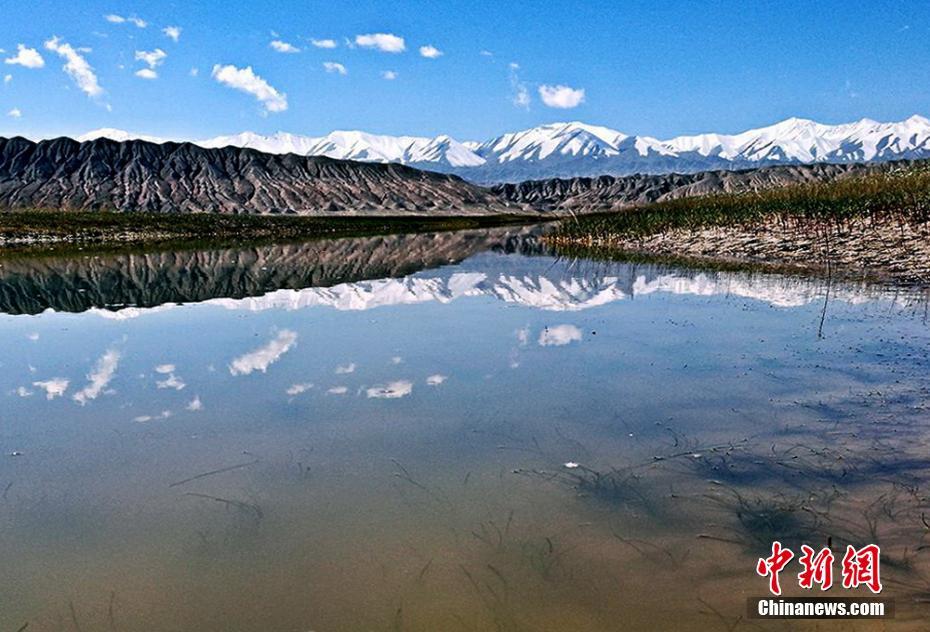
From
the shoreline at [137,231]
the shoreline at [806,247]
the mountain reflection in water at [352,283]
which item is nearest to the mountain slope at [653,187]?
the shoreline at [137,231]

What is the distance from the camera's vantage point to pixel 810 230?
28.2 metres

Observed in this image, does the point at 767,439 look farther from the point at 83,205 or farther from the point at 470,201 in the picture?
the point at 470,201

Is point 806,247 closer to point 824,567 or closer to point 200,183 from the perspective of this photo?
point 824,567

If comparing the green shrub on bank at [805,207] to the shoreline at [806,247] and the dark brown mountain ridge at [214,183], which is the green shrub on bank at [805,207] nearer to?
the shoreline at [806,247]

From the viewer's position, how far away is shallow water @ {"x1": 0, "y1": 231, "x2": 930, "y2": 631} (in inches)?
183

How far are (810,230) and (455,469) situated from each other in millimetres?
26261

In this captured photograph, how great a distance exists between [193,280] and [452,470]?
2136cm

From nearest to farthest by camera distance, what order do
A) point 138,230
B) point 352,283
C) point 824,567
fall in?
1. point 824,567
2. point 352,283
3. point 138,230

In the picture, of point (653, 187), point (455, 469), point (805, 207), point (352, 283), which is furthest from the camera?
point (653, 187)

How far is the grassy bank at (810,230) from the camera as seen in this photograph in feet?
74.1

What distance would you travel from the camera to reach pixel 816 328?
1300 cm

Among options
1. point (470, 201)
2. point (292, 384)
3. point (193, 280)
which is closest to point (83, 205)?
point (470, 201)

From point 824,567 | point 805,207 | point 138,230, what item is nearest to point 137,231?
point 138,230

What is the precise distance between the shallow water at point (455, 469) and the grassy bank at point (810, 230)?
8697mm
